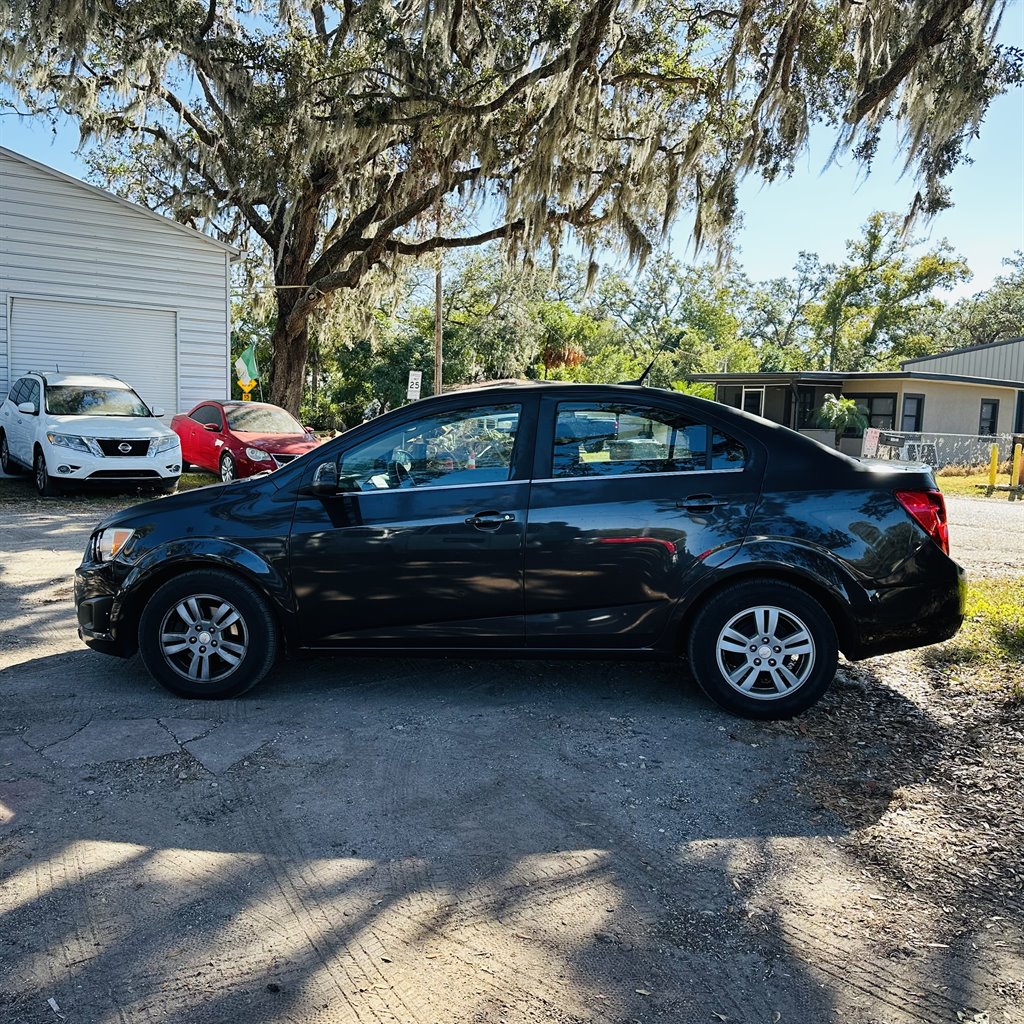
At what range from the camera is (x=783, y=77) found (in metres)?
12.0

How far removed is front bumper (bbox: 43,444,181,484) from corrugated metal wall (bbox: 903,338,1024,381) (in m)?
30.0

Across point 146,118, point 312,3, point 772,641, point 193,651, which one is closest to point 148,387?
point 146,118

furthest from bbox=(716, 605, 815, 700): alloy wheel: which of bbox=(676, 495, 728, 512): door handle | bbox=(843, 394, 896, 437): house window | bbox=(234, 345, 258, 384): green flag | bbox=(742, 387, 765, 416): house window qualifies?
bbox=(742, 387, 765, 416): house window

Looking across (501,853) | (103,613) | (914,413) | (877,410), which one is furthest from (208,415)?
(914,413)

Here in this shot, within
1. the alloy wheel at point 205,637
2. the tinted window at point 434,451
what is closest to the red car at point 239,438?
the alloy wheel at point 205,637

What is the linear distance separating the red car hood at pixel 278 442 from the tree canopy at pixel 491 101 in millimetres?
5028

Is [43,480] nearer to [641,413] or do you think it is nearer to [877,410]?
[641,413]

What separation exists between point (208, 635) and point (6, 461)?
12.2m

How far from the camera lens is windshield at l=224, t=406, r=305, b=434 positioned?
51.3ft

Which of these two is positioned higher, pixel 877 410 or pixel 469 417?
pixel 877 410

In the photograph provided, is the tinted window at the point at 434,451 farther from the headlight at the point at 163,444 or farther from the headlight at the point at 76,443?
the headlight at the point at 76,443

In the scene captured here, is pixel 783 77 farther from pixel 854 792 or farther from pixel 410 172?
pixel 854 792

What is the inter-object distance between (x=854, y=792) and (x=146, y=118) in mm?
20513

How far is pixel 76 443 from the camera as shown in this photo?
13008mm
